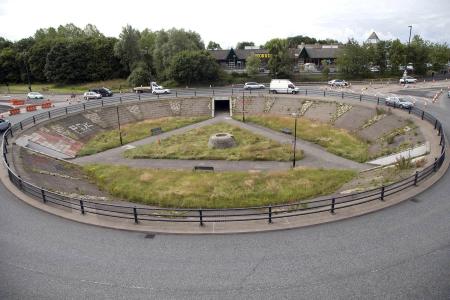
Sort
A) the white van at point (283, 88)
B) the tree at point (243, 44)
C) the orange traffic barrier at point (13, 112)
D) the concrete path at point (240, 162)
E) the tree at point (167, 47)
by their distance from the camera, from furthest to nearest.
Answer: the tree at point (243, 44) → the tree at point (167, 47) → the white van at point (283, 88) → the orange traffic barrier at point (13, 112) → the concrete path at point (240, 162)

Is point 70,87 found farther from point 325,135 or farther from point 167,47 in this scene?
point 325,135

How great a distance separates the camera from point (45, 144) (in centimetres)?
3631

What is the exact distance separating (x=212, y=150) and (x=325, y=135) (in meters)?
13.6

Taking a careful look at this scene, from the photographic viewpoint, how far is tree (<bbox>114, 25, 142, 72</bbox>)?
7894 centimetres

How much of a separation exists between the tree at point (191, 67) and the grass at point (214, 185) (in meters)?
41.3

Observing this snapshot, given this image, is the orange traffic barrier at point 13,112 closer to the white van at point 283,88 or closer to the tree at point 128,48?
the tree at point 128,48

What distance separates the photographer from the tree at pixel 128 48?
78.9 m

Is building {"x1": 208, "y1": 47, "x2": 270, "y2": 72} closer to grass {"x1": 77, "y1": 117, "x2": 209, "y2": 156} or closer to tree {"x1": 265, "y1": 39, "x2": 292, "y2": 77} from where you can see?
tree {"x1": 265, "y1": 39, "x2": 292, "y2": 77}

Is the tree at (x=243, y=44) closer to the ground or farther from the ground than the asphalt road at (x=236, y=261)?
farther from the ground

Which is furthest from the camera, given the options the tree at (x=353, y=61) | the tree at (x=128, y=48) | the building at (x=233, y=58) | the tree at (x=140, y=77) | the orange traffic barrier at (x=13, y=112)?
the building at (x=233, y=58)

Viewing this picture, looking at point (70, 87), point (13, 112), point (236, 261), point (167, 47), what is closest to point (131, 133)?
point (13, 112)

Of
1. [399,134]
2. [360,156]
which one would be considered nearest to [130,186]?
[360,156]

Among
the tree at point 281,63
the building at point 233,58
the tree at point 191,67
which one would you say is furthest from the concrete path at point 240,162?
the building at point 233,58

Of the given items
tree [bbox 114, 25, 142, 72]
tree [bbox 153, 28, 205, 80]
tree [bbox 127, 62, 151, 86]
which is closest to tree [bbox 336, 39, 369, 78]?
tree [bbox 153, 28, 205, 80]
